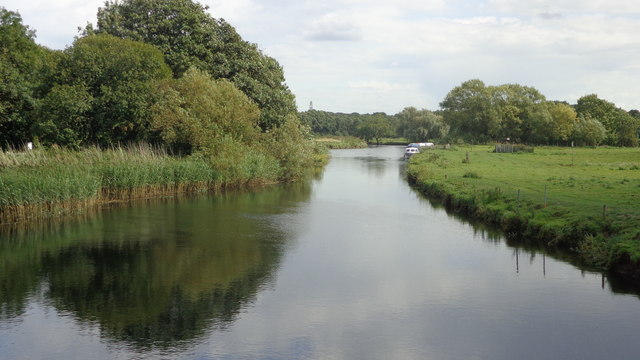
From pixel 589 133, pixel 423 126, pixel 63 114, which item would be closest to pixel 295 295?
pixel 63 114

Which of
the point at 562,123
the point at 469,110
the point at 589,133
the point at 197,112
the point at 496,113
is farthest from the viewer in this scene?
the point at 469,110

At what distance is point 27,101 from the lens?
47.4 metres

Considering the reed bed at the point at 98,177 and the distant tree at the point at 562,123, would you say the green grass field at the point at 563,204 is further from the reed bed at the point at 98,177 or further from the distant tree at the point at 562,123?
the distant tree at the point at 562,123

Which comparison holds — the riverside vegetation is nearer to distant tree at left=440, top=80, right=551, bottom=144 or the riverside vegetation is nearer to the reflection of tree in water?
the reflection of tree in water

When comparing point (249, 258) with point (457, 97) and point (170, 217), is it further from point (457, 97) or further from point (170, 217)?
point (457, 97)

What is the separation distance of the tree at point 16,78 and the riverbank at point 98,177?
8562 mm

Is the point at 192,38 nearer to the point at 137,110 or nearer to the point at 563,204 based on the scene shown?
the point at 137,110

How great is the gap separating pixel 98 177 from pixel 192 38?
81.5 ft

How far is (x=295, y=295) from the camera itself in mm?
19922

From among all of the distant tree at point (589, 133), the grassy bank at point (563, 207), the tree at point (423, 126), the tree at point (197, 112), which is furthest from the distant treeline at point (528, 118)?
the tree at point (197, 112)

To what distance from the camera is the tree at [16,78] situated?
46688 millimetres

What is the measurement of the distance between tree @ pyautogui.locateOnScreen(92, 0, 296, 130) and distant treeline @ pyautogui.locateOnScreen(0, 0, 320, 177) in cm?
12

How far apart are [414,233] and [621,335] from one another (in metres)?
15.5

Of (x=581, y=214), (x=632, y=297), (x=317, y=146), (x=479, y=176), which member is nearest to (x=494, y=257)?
(x=581, y=214)
